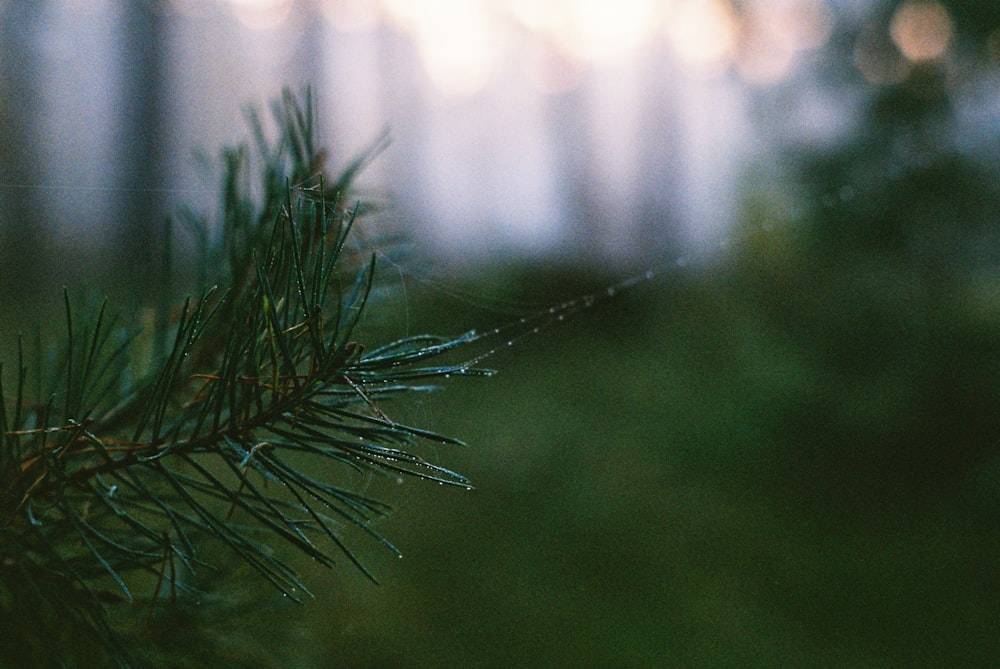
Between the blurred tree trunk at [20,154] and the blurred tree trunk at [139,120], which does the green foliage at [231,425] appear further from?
the blurred tree trunk at [139,120]

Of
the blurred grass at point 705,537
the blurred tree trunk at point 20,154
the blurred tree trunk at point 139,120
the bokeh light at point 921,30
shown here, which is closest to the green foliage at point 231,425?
the blurred grass at point 705,537

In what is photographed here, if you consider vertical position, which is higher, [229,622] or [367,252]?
[367,252]

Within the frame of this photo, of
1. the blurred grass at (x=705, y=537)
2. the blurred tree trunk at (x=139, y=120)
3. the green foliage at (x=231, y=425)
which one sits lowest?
the blurred grass at (x=705, y=537)

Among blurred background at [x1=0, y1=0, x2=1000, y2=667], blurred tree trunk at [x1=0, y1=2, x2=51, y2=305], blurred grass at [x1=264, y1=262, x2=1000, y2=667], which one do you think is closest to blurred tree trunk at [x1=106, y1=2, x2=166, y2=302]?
blurred background at [x1=0, y1=0, x2=1000, y2=667]

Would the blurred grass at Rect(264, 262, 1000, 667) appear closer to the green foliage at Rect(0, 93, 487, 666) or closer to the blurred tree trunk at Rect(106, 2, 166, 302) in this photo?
the green foliage at Rect(0, 93, 487, 666)

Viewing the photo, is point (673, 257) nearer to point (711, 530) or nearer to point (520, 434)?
point (520, 434)

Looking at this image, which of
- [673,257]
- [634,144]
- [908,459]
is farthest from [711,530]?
[634,144]
